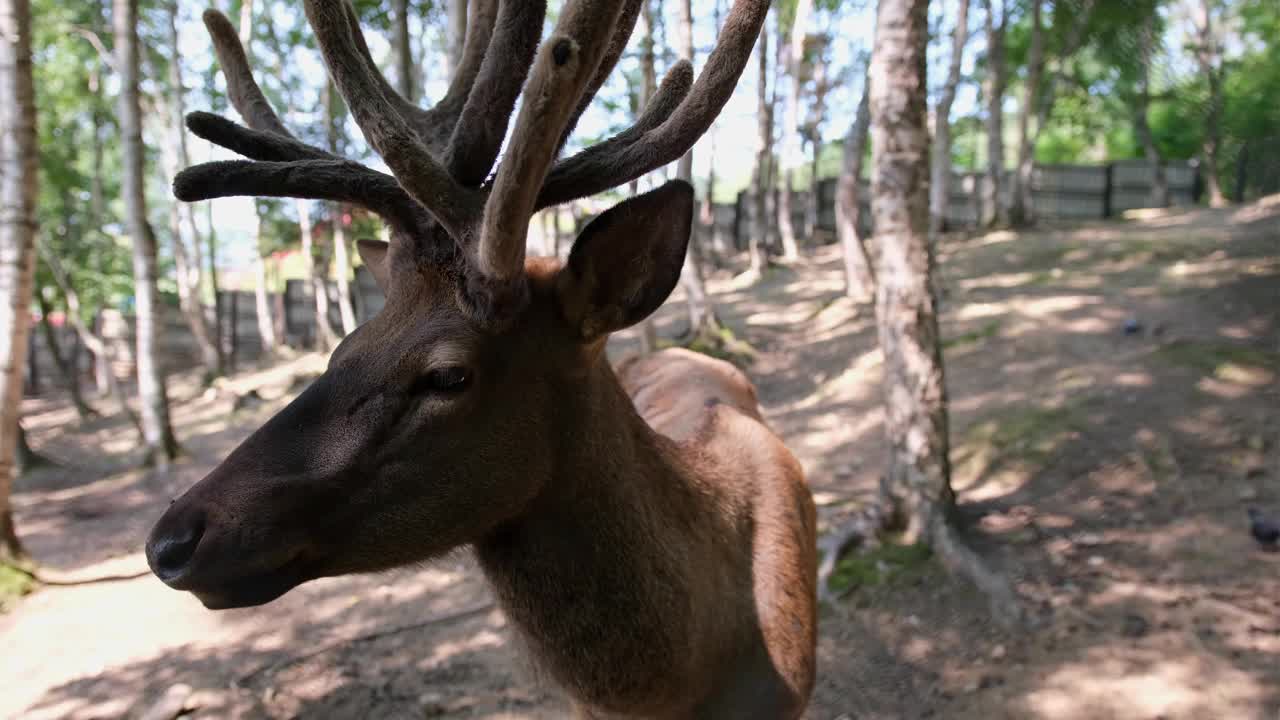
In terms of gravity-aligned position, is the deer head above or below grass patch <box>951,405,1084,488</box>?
above

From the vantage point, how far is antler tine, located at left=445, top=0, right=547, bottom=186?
1.94m

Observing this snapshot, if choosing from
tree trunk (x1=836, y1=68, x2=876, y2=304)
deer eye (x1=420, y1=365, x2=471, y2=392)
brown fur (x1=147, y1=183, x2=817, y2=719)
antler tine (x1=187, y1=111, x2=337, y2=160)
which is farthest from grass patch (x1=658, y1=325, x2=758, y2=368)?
deer eye (x1=420, y1=365, x2=471, y2=392)

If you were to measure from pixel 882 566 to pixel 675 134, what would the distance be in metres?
3.95

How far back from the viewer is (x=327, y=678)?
4.43 meters

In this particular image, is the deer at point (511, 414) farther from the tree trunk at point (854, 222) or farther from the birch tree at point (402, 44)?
the tree trunk at point (854, 222)

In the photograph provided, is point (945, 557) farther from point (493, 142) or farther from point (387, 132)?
point (387, 132)

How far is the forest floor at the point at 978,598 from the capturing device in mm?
4062

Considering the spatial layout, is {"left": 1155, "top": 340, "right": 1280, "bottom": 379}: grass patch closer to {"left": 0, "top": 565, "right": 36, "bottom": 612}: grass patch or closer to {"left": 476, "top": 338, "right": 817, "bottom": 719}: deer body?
{"left": 476, "top": 338, "right": 817, "bottom": 719}: deer body

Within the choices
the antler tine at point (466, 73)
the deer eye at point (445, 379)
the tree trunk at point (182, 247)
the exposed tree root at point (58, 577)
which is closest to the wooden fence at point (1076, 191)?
the tree trunk at point (182, 247)

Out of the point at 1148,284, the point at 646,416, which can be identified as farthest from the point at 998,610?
the point at 1148,284

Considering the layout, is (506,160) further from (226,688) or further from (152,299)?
(152,299)

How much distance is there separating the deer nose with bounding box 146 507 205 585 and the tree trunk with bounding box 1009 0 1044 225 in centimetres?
1810

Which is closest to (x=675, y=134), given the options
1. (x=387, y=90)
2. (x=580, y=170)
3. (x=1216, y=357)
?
(x=580, y=170)

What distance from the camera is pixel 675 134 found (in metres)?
2.02
